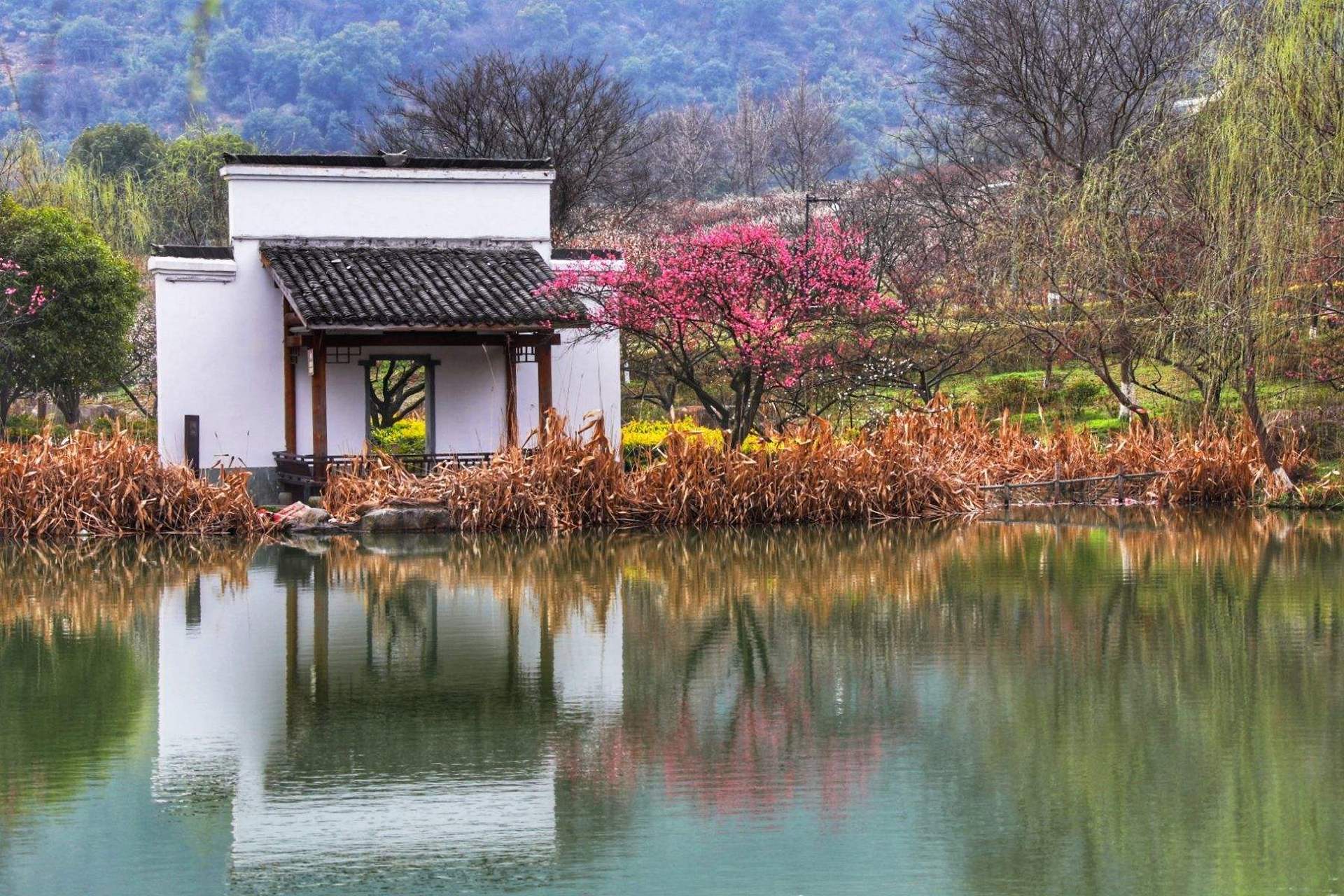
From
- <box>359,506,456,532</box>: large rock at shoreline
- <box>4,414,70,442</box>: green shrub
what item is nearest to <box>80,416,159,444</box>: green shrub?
<box>4,414,70,442</box>: green shrub

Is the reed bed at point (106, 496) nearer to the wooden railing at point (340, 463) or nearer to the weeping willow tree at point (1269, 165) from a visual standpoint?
the wooden railing at point (340, 463)

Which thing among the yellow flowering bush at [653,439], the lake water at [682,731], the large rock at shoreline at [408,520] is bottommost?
the lake water at [682,731]

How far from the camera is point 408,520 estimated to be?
1911 cm

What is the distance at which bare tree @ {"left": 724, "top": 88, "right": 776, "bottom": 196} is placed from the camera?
72.9 metres

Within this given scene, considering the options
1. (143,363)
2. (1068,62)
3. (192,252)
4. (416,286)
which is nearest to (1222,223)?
(416,286)

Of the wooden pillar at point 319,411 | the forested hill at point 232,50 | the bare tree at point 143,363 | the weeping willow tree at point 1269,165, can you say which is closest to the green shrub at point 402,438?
the wooden pillar at point 319,411

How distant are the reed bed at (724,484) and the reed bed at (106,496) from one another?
1.46 meters

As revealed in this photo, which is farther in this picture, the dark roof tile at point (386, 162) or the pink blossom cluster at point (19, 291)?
the pink blossom cluster at point (19, 291)

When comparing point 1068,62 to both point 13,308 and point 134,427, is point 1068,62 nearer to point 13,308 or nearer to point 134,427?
point 134,427

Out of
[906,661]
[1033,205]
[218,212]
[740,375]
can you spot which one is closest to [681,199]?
[218,212]

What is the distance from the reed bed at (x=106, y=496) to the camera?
1836 centimetres

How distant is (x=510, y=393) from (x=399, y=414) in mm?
6249

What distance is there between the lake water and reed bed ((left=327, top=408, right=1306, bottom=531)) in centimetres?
406

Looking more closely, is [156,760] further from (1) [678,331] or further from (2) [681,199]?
(2) [681,199]
